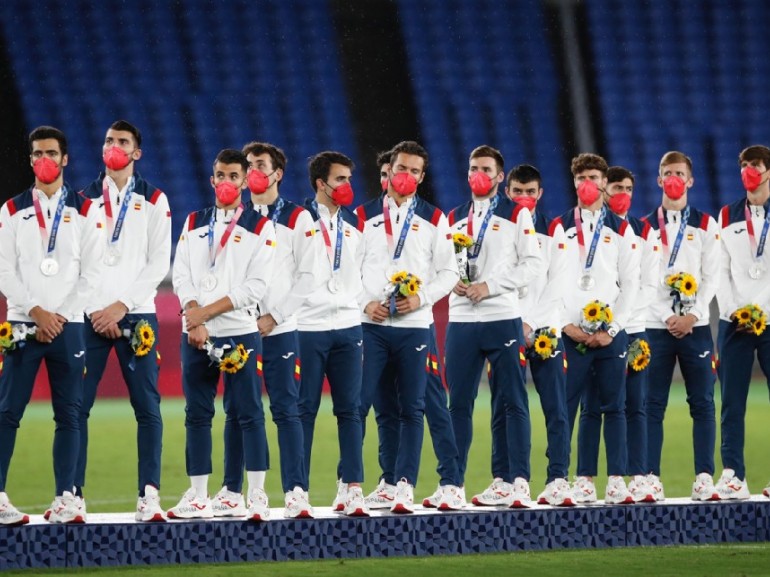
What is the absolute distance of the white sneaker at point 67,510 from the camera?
6.70m

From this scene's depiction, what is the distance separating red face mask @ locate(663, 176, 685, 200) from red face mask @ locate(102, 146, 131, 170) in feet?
10.7

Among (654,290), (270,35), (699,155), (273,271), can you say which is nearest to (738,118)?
(699,155)

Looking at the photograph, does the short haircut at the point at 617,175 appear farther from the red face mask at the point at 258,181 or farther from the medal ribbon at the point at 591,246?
the red face mask at the point at 258,181

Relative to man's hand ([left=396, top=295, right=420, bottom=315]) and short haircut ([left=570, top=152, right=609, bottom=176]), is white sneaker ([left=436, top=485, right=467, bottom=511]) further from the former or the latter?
short haircut ([left=570, top=152, right=609, bottom=176])

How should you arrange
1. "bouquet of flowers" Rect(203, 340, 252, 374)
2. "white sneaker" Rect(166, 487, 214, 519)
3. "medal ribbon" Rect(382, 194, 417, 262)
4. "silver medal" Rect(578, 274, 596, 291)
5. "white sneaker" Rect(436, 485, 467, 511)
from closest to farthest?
"bouquet of flowers" Rect(203, 340, 252, 374), "white sneaker" Rect(166, 487, 214, 519), "white sneaker" Rect(436, 485, 467, 511), "medal ribbon" Rect(382, 194, 417, 262), "silver medal" Rect(578, 274, 596, 291)

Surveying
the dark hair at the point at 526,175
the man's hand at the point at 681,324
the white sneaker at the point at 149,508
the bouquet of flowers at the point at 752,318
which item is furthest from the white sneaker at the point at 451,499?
the bouquet of flowers at the point at 752,318

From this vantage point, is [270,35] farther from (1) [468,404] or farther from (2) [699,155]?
(1) [468,404]

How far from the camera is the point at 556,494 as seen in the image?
777cm

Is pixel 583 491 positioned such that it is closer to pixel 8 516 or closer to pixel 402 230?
pixel 402 230

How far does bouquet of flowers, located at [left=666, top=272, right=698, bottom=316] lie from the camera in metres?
8.23

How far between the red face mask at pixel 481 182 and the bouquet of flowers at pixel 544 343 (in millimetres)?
852

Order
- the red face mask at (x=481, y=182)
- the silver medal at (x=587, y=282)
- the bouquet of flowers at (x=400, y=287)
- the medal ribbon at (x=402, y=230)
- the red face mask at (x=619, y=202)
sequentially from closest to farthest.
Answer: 1. the bouquet of flowers at (x=400, y=287)
2. the medal ribbon at (x=402, y=230)
3. the red face mask at (x=481, y=182)
4. the silver medal at (x=587, y=282)
5. the red face mask at (x=619, y=202)

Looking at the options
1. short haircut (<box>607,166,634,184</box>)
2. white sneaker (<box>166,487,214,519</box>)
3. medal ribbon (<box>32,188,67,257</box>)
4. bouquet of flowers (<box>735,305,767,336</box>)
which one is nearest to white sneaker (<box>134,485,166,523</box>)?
white sneaker (<box>166,487,214,519</box>)

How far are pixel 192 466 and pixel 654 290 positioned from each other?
297cm
